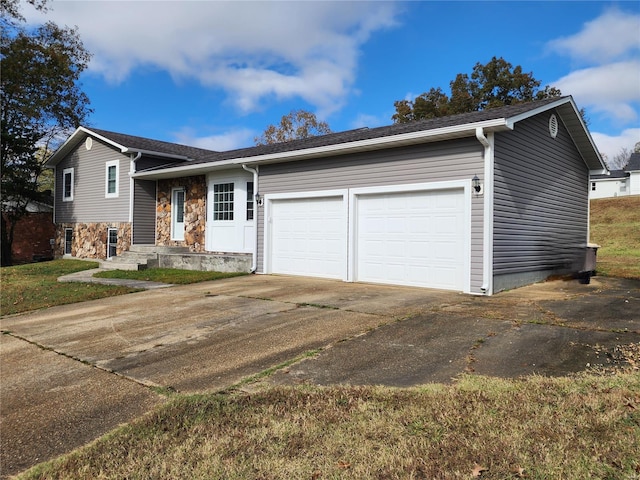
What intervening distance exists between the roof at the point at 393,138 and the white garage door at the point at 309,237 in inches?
49.7

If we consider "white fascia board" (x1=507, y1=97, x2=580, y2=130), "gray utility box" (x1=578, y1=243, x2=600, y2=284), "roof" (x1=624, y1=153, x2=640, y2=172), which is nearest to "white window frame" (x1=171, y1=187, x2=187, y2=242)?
"white fascia board" (x1=507, y1=97, x2=580, y2=130)

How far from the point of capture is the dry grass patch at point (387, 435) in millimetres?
2322

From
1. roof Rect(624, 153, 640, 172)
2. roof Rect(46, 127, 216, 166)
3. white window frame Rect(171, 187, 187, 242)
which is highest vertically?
roof Rect(624, 153, 640, 172)

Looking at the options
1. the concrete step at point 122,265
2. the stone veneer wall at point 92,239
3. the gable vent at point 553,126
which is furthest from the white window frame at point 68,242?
the gable vent at point 553,126

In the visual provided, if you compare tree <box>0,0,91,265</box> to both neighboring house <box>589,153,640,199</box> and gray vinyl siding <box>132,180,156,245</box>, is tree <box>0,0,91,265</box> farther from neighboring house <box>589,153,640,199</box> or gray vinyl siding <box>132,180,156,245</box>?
neighboring house <box>589,153,640,199</box>

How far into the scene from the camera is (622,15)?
9641 millimetres

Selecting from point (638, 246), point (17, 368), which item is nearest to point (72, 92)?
point (17, 368)

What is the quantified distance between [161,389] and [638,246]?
23525 millimetres

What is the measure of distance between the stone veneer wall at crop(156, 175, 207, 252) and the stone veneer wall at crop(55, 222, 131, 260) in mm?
1276

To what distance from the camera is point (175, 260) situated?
13.5 metres

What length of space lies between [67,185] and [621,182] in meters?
46.9

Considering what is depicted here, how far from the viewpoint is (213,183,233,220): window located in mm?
13664

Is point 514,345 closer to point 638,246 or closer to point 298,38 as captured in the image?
point 298,38

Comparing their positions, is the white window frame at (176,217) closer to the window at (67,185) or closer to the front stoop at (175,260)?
the front stoop at (175,260)
